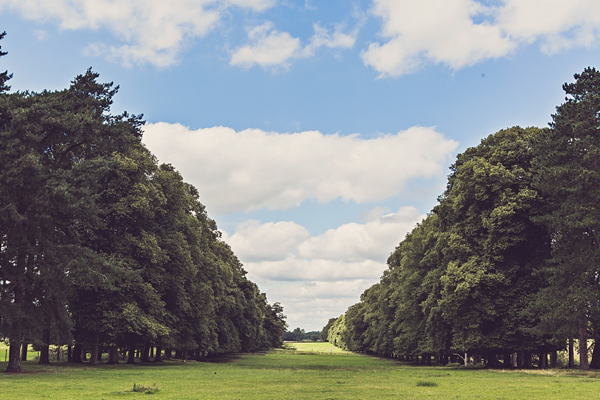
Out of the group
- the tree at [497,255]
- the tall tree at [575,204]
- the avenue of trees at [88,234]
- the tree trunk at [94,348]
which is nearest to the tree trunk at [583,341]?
the tall tree at [575,204]

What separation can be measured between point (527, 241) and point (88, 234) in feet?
122

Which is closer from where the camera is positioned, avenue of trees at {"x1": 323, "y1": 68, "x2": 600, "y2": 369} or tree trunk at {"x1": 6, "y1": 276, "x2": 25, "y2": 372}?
tree trunk at {"x1": 6, "y1": 276, "x2": 25, "y2": 372}

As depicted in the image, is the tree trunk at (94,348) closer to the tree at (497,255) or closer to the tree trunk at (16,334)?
the tree trunk at (16,334)

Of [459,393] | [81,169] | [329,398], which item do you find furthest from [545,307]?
[81,169]

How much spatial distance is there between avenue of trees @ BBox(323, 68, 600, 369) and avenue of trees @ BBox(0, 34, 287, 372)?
2533cm

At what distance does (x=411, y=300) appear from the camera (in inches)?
2837

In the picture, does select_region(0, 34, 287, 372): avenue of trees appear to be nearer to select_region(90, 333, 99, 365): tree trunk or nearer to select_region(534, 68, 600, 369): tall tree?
select_region(90, 333, 99, 365): tree trunk

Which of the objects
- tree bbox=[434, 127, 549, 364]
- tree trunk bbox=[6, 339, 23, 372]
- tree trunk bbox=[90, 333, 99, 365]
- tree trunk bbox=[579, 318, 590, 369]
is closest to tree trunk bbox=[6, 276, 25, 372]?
tree trunk bbox=[6, 339, 23, 372]

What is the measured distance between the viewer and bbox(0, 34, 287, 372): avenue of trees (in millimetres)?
36500

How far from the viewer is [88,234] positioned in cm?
4853

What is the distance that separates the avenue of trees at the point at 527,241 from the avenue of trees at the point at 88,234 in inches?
997

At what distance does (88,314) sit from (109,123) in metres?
15.5

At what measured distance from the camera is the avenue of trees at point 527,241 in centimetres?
4212

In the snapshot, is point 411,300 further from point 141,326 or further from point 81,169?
point 81,169
